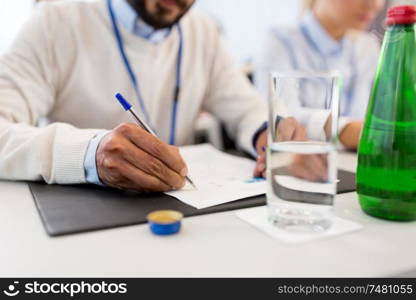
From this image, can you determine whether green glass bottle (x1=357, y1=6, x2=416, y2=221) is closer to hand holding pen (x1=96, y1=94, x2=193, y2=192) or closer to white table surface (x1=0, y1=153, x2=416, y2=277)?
white table surface (x1=0, y1=153, x2=416, y2=277)

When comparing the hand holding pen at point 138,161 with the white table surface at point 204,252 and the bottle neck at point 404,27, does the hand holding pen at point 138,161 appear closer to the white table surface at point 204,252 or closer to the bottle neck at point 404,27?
the white table surface at point 204,252

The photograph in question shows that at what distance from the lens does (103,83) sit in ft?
3.62

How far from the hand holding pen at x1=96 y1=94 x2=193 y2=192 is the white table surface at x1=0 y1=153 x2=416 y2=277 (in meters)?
0.11

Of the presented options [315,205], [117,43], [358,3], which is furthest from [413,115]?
[358,3]

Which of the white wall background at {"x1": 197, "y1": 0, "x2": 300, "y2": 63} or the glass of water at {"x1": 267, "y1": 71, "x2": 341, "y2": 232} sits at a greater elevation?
the white wall background at {"x1": 197, "y1": 0, "x2": 300, "y2": 63}

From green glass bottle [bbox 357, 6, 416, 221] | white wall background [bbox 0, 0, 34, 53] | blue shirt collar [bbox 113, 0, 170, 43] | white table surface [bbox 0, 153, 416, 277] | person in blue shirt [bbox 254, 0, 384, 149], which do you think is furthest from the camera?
white wall background [bbox 0, 0, 34, 53]

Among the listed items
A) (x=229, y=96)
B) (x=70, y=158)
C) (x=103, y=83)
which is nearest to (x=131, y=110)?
(x=70, y=158)

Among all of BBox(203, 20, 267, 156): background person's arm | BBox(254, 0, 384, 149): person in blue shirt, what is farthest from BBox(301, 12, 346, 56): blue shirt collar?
BBox(203, 20, 267, 156): background person's arm

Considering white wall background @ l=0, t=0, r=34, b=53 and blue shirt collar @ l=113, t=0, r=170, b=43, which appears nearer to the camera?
blue shirt collar @ l=113, t=0, r=170, b=43

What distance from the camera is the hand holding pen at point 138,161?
618 millimetres

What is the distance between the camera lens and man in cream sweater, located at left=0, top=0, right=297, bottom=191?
704 millimetres

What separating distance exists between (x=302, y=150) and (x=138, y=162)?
243mm

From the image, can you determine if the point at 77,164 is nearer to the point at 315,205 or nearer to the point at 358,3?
the point at 315,205

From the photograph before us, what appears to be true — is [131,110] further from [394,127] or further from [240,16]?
[240,16]
